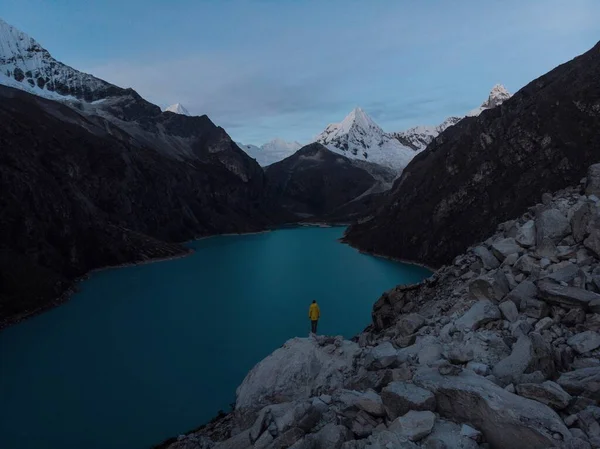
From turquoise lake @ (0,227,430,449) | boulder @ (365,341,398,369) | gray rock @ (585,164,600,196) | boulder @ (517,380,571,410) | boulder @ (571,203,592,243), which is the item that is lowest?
turquoise lake @ (0,227,430,449)

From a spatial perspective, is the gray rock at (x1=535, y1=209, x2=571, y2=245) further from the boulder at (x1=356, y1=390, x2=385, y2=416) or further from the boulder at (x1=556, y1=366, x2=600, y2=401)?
the boulder at (x1=356, y1=390, x2=385, y2=416)

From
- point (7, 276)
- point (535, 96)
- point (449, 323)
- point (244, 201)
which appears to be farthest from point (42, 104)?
point (449, 323)

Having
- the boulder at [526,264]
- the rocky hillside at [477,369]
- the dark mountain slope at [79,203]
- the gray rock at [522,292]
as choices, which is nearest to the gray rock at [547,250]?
the rocky hillside at [477,369]

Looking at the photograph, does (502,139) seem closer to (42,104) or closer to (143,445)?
(143,445)

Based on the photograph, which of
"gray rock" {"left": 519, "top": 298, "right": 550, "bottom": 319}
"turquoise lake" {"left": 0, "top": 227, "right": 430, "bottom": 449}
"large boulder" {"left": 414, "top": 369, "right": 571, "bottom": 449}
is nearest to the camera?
"large boulder" {"left": 414, "top": 369, "right": 571, "bottom": 449}

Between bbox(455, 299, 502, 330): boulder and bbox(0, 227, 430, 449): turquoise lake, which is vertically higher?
bbox(455, 299, 502, 330): boulder

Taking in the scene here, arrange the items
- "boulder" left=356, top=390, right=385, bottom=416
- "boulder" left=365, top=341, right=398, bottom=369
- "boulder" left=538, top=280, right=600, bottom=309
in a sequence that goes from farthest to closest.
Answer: "boulder" left=365, top=341, right=398, bottom=369 < "boulder" left=538, top=280, right=600, bottom=309 < "boulder" left=356, top=390, right=385, bottom=416

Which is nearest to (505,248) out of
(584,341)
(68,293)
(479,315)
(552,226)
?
(552,226)

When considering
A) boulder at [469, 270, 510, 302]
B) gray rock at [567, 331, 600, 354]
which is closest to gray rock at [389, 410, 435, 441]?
gray rock at [567, 331, 600, 354]
